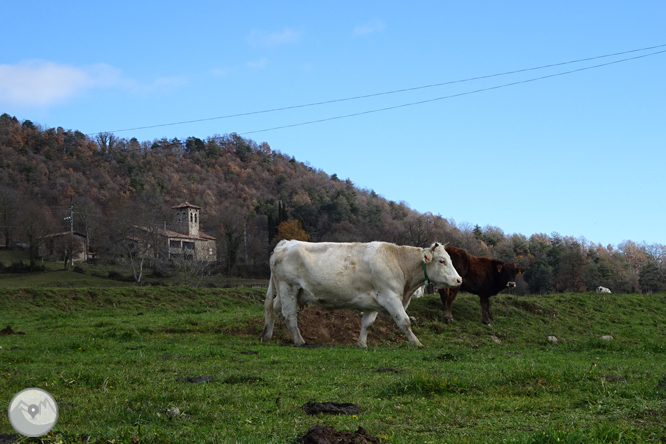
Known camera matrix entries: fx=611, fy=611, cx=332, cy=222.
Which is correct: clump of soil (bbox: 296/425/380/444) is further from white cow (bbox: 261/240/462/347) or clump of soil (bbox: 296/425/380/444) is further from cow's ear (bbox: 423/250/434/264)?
cow's ear (bbox: 423/250/434/264)

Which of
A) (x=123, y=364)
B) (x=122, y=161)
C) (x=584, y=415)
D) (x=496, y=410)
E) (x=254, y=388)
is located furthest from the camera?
(x=122, y=161)

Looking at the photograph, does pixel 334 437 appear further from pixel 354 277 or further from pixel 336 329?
pixel 336 329

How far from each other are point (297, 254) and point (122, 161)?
496 feet

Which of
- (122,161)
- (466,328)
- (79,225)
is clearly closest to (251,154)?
(122,161)

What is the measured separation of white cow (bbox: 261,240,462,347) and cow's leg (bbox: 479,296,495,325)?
6.75 m

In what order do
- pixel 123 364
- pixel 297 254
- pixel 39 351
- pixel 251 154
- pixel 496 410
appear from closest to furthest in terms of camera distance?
pixel 496 410 → pixel 123 364 → pixel 39 351 → pixel 297 254 → pixel 251 154

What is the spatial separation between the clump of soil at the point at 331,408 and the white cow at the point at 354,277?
9.05 meters

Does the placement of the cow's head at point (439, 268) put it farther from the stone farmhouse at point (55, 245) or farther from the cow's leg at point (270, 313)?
the stone farmhouse at point (55, 245)

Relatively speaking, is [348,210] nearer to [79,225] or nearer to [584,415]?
[79,225]

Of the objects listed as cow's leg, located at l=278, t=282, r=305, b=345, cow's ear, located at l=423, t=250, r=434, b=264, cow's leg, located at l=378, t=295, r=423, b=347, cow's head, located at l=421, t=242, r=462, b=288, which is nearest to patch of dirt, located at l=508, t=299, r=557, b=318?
cow's head, located at l=421, t=242, r=462, b=288

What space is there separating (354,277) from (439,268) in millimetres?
2495

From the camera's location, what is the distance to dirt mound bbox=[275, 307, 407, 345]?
17234 millimetres

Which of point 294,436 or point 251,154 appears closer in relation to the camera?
point 294,436

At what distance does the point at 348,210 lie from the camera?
122 meters
